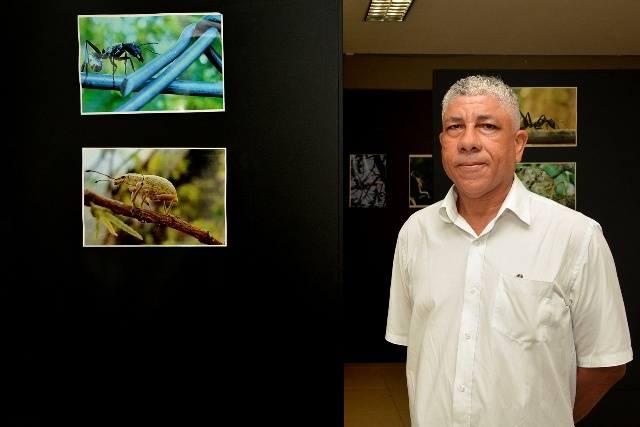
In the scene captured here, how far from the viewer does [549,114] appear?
3.14m

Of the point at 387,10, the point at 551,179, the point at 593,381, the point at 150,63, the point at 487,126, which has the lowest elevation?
the point at 593,381

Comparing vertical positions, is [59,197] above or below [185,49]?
below

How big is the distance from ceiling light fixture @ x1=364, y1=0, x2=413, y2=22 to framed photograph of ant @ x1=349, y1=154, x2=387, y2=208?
1540mm

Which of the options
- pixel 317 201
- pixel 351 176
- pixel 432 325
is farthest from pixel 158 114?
pixel 351 176

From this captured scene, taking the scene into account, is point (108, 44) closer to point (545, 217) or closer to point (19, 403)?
point (19, 403)

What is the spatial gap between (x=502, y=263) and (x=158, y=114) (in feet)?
3.32

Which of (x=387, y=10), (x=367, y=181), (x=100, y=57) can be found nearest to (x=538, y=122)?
(x=100, y=57)

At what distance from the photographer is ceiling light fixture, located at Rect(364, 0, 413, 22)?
5.24 m

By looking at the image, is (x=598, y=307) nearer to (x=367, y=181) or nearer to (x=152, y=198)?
(x=152, y=198)

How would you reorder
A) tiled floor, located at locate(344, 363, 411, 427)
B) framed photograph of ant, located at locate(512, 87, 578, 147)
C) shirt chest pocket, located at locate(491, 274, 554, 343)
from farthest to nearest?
1. tiled floor, located at locate(344, 363, 411, 427)
2. framed photograph of ant, located at locate(512, 87, 578, 147)
3. shirt chest pocket, located at locate(491, 274, 554, 343)

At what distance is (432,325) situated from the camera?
1698 millimetres

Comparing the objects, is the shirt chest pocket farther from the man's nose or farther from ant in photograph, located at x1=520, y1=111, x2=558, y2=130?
ant in photograph, located at x1=520, y1=111, x2=558, y2=130

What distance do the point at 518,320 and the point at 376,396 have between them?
4.16m

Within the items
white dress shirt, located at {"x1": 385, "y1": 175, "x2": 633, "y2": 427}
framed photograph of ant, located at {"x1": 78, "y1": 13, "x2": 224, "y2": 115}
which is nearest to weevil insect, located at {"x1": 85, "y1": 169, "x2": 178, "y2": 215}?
framed photograph of ant, located at {"x1": 78, "y1": 13, "x2": 224, "y2": 115}
